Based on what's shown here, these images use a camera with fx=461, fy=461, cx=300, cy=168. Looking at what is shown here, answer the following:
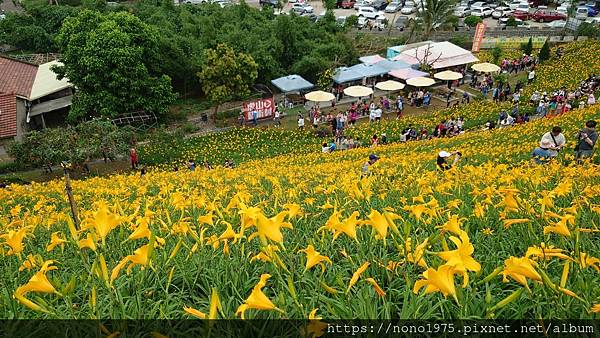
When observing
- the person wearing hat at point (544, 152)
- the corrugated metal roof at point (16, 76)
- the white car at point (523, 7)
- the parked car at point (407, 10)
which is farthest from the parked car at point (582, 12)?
the corrugated metal roof at point (16, 76)

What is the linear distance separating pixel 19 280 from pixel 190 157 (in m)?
13.7

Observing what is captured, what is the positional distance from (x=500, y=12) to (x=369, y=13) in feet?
37.7

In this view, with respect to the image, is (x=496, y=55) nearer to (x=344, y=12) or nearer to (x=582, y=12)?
(x=582, y=12)

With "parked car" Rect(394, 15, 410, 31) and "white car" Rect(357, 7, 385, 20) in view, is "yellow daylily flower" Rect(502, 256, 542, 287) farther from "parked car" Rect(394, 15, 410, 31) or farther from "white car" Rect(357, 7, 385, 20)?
"white car" Rect(357, 7, 385, 20)

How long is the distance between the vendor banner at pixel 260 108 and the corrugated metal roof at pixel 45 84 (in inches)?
346

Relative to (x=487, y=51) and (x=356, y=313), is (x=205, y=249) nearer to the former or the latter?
(x=356, y=313)

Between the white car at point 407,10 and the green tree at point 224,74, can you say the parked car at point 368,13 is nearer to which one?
the white car at point 407,10

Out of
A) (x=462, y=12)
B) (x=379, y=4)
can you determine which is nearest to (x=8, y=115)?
(x=462, y=12)

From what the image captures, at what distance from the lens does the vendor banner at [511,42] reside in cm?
2957

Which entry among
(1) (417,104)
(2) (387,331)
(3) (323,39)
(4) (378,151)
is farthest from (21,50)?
(2) (387,331)

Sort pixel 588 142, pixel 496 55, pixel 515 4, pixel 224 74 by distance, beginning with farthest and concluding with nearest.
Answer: pixel 515 4, pixel 496 55, pixel 224 74, pixel 588 142

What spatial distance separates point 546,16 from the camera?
3803cm

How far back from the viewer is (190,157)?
16.7 metres

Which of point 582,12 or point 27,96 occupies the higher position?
point 582,12
